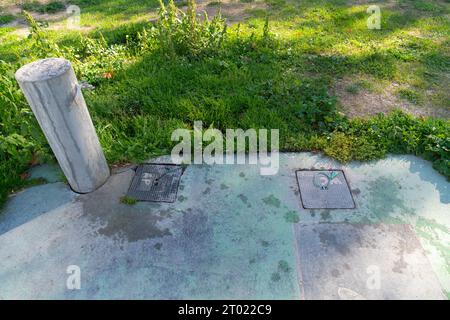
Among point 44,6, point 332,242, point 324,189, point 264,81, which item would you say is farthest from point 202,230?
point 44,6

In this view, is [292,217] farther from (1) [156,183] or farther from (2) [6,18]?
(2) [6,18]

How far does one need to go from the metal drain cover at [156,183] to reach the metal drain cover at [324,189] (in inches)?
48.6

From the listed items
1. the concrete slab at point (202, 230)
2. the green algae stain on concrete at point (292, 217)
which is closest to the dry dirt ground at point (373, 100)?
the concrete slab at point (202, 230)

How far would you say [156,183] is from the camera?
3.22 metres

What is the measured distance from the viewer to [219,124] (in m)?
3.89

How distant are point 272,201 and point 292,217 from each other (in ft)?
0.81

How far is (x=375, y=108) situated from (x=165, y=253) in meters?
3.07

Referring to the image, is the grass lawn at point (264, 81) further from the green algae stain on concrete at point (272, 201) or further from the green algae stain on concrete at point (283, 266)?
the green algae stain on concrete at point (283, 266)

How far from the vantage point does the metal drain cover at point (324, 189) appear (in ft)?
9.71

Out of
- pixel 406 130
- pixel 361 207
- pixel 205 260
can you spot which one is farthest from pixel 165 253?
pixel 406 130

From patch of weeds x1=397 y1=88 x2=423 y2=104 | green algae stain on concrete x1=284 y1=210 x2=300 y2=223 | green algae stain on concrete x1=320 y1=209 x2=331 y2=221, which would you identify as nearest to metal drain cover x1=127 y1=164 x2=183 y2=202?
green algae stain on concrete x1=284 y1=210 x2=300 y2=223

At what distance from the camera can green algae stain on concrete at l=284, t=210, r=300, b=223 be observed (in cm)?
284

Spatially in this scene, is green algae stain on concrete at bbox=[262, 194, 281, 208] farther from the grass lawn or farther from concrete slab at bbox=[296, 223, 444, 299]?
the grass lawn

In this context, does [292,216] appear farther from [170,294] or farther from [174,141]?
[174,141]
